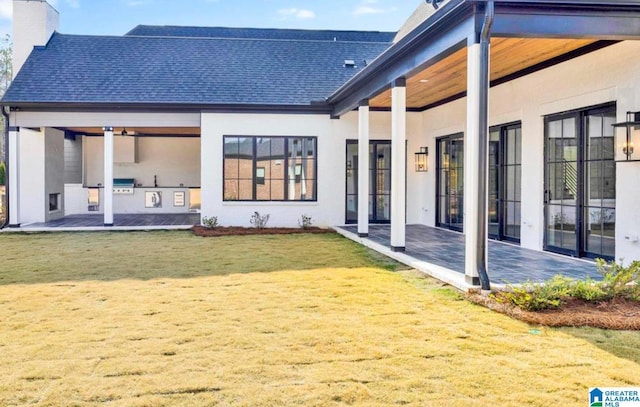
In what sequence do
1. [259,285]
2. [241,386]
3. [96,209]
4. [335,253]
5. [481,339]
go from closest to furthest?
[241,386] → [481,339] → [259,285] → [335,253] → [96,209]

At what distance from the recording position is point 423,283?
623cm

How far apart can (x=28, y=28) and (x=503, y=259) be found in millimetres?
14170

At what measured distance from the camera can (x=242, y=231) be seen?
39.6 feet

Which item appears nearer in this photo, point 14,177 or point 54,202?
point 14,177

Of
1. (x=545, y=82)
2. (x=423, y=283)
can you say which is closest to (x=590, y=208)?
(x=545, y=82)

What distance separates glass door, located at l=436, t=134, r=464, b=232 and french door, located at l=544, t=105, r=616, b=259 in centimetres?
332

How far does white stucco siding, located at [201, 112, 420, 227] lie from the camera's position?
12938 millimetres

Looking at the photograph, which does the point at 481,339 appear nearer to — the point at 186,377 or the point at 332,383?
the point at 332,383

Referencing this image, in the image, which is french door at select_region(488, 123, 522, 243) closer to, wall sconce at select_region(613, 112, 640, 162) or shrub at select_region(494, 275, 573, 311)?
wall sconce at select_region(613, 112, 640, 162)

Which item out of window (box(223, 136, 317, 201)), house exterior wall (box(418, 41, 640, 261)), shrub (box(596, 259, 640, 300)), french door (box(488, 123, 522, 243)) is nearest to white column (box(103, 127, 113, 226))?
window (box(223, 136, 317, 201))

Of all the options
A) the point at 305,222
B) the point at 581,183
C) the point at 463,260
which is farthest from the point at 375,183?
the point at 581,183

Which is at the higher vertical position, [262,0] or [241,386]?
[262,0]

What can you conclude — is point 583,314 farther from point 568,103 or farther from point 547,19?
point 568,103

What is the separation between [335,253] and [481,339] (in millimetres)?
4814
